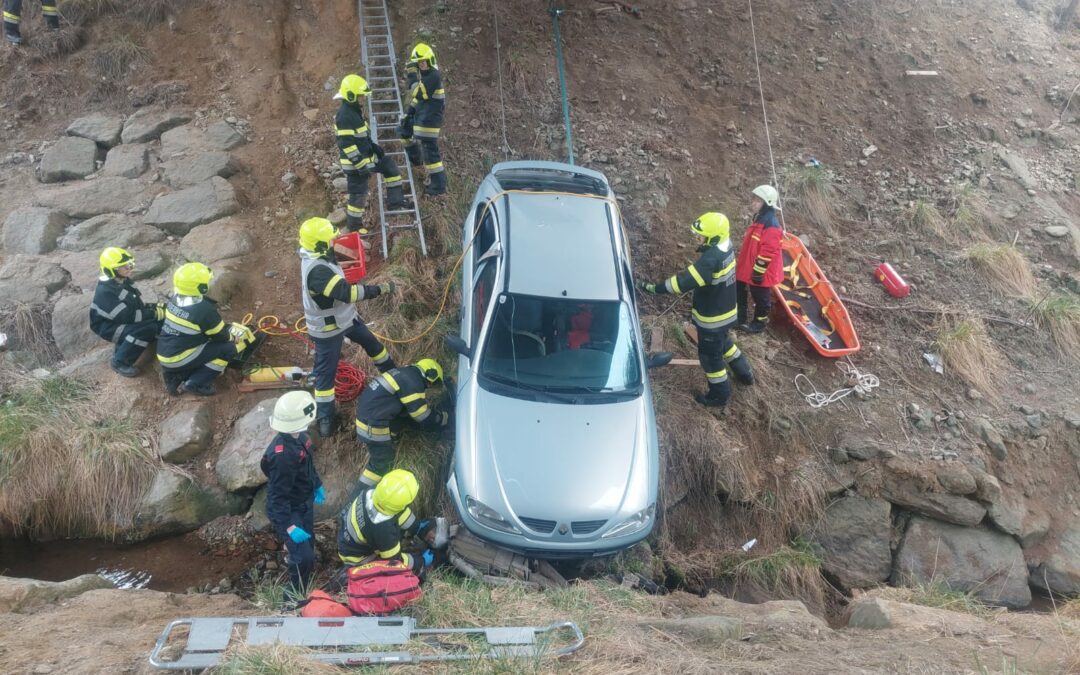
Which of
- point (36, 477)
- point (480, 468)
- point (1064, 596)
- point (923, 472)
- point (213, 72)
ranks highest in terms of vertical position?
point (213, 72)

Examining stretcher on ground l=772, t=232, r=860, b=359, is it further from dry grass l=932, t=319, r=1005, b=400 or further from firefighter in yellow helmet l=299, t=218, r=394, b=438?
firefighter in yellow helmet l=299, t=218, r=394, b=438

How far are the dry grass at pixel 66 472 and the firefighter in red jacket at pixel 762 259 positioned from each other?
5301 mm

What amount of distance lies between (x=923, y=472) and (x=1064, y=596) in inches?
59.7

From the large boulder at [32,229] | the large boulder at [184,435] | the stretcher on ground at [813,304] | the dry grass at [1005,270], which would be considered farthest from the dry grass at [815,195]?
the large boulder at [32,229]

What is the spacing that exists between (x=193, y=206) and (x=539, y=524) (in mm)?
5375

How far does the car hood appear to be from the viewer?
13.6 feet

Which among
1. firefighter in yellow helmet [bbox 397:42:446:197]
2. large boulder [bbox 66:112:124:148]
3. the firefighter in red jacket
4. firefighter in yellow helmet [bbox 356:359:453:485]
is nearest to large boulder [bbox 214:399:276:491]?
firefighter in yellow helmet [bbox 356:359:453:485]

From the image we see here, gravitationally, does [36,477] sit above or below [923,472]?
above

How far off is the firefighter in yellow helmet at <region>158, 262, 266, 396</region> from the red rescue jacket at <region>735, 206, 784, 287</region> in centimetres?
451

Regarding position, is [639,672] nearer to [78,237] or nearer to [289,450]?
[289,450]

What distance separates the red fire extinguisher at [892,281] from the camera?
652 cm

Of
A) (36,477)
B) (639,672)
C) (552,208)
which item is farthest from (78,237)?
(639,672)

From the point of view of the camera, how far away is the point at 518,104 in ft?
26.3

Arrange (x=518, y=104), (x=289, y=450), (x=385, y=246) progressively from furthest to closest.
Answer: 1. (x=518, y=104)
2. (x=385, y=246)
3. (x=289, y=450)
